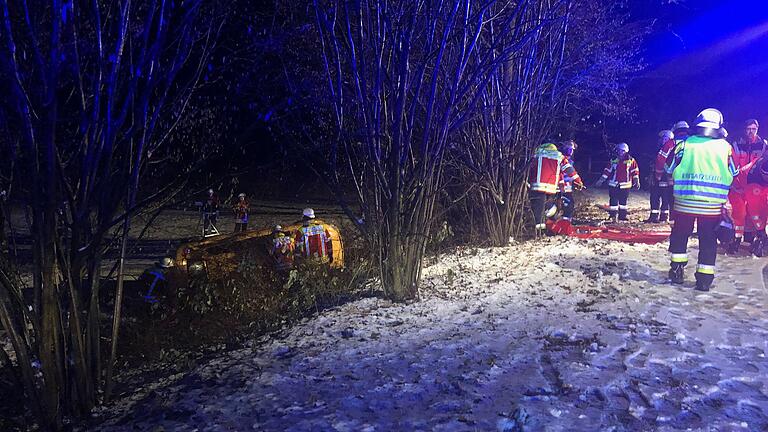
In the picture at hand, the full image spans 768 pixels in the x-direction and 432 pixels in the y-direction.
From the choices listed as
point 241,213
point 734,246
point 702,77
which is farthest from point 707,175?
point 702,77

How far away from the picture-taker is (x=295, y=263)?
6582mm

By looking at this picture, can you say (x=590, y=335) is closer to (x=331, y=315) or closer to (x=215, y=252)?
(x=331, y=315)

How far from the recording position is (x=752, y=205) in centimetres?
766

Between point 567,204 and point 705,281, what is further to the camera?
point 567,204

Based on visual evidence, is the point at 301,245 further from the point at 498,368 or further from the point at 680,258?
the point at 680,258

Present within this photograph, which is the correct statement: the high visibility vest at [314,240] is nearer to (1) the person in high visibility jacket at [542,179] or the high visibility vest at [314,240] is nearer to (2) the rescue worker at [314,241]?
(2) the rescue worker at [314,241]

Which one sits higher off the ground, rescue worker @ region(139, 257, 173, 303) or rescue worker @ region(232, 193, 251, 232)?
rescue worker @ region(232, 193, 251, 232)

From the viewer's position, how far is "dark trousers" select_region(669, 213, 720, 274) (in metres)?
5.54

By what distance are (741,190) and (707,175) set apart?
119 inches

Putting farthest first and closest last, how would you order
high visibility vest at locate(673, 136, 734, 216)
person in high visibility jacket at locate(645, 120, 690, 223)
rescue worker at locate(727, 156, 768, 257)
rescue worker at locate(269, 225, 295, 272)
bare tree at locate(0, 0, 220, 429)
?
person in high visibility jacket at locate(645, 120, 690, 223) → rescue worker at locate(727, 156, 768, 257) → rescue worker at locate(269, 225, 295, 272) → high visibility vest at locate(673, 136, 734, 216) → bare tree at locate(0, 0, 220, 429)

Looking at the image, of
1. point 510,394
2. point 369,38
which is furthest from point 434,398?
point 369,38

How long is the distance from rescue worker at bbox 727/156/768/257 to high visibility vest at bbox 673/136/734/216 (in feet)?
7.38

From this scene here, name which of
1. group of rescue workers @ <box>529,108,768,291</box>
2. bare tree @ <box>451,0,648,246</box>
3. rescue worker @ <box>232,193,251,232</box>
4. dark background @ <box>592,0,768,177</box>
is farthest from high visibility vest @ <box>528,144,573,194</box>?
dark background @ <box>592,0,768,177</box>

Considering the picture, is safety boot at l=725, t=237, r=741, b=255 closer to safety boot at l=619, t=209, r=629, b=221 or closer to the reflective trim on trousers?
the reflective trim on trousers
